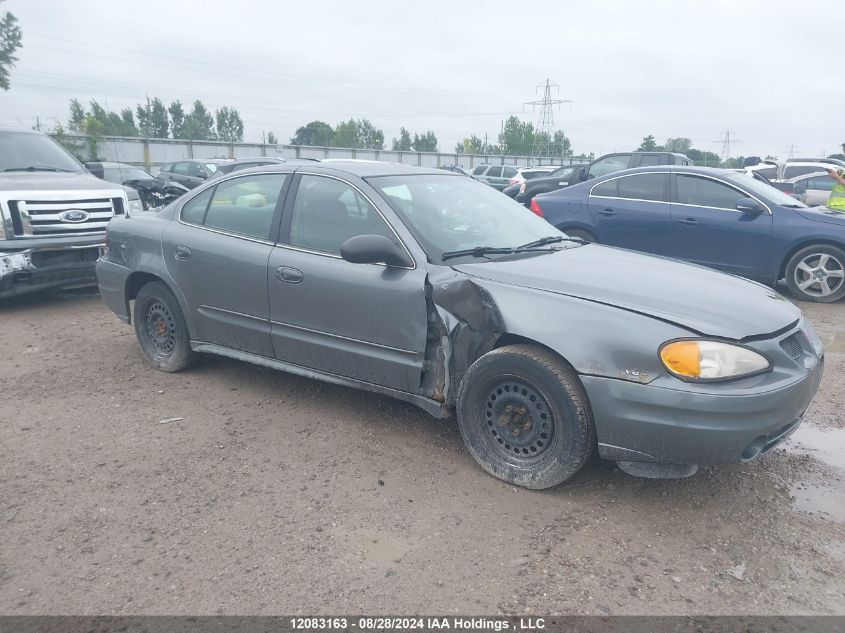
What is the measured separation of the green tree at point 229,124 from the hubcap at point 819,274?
72.0m

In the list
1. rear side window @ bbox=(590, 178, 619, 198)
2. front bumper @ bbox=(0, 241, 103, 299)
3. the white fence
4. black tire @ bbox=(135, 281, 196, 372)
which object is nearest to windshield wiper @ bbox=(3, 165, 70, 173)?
front bumper @ bbox=(0, 241, 103, 299)

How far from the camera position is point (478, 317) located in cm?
347

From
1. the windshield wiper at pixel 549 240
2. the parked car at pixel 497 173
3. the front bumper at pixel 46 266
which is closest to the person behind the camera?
the windshield wiper at pixel 549 240

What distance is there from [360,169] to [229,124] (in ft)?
248

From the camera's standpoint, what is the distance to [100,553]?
113 inches

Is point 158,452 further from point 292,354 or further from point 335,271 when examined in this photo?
point 335,271

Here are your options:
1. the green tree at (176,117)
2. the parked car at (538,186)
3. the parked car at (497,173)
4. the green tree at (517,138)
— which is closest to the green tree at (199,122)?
the green tree at (176,117)

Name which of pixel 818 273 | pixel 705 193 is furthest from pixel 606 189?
pixel 818 273

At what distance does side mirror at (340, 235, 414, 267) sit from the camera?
364 cm

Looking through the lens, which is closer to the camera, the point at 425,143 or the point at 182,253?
the point at 182,253

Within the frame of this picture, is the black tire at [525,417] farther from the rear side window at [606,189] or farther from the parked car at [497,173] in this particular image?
the parked car at [497,173]

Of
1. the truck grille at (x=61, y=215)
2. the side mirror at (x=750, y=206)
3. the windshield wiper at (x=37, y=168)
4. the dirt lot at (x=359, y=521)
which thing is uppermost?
the windshield wiper at (x=37, y=168)

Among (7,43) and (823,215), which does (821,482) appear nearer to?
(823,215)

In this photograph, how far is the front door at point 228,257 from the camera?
14.4 feet
